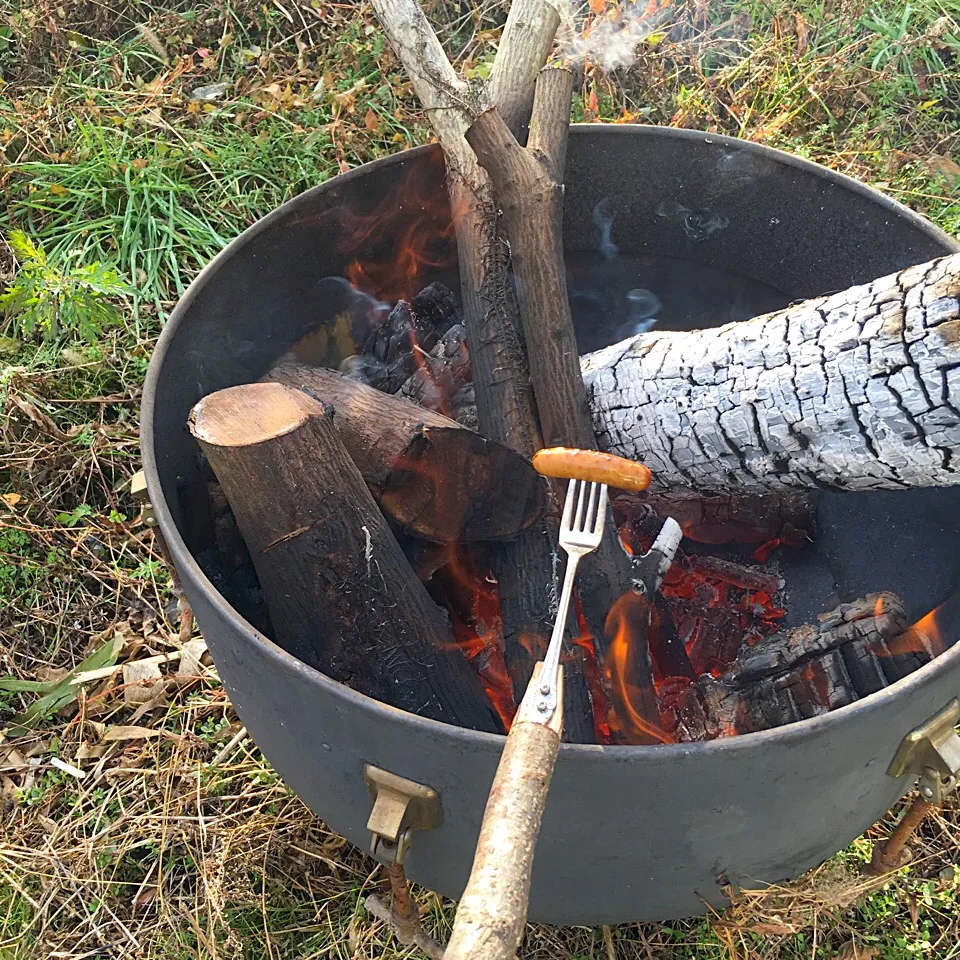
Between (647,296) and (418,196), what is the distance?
0.73 meters

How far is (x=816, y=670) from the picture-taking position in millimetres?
1711

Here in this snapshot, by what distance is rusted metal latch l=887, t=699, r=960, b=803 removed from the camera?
4.57 feet

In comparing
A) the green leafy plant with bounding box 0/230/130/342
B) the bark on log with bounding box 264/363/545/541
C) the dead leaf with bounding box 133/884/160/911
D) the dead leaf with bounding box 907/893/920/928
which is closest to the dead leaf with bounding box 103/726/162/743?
the dead leaf with bounding box 133/884/160/911

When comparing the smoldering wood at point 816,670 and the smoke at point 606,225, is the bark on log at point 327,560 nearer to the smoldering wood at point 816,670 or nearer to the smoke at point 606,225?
the smoldering wood at point 816,670

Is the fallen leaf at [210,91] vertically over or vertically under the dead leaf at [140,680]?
over

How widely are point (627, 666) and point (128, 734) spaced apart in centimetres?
147

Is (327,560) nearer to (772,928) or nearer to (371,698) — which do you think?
(371,698)

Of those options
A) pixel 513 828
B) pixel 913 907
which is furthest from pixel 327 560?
pixel 913 907

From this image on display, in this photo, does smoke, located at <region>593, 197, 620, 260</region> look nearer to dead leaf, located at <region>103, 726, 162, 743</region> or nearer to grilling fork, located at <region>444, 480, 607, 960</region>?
grilling fork, located at <region>444, 480, 607, 960</region>

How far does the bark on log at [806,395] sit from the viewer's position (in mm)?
1414

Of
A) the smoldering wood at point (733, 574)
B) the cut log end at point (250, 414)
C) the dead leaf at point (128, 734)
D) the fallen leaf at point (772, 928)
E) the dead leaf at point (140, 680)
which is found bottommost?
the dead leaf at point (128, 734)

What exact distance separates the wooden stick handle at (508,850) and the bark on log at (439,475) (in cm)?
61

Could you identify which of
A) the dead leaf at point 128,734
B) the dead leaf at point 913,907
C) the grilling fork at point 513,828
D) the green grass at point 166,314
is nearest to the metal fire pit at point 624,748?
the grilling fork at point 513,828

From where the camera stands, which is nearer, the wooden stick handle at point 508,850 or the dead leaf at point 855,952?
the wooden stick handle at point 508,850
